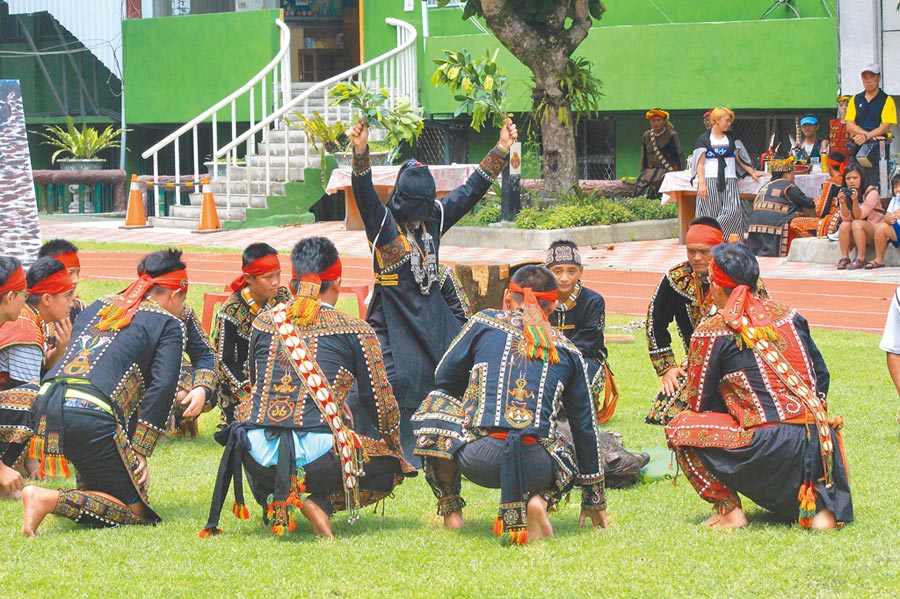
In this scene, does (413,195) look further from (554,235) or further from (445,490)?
(554,235)

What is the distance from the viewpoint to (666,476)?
24.4ft

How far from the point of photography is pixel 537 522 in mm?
6020

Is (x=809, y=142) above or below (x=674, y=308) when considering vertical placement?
above

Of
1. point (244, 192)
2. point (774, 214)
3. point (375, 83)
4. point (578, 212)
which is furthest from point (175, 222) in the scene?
point (774, 214)

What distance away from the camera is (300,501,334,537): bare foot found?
6156 mm

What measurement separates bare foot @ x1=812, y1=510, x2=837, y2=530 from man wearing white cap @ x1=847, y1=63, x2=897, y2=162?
11.6m

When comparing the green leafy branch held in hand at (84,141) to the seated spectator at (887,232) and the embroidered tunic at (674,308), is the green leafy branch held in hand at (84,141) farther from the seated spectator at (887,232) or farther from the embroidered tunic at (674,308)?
the embroidered tunic at (674,308)

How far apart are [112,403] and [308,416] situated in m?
0.99

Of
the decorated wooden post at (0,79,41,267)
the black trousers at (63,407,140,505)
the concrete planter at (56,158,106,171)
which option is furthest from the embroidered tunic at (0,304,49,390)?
the concrete planter at (56,158,106,171)

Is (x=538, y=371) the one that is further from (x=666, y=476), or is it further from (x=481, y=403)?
(x=666, y=476)

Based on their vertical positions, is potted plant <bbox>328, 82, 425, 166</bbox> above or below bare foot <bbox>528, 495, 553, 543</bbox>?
above

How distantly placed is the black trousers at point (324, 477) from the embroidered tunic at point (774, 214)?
12007 millimetres

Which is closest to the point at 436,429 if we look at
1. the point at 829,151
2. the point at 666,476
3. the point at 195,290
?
the point at 666,476

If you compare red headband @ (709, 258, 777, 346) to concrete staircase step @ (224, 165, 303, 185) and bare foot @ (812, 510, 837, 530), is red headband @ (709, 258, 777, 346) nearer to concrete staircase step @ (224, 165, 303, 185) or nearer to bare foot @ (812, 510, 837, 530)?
bare foot @ (812, 510, 837, 530)
